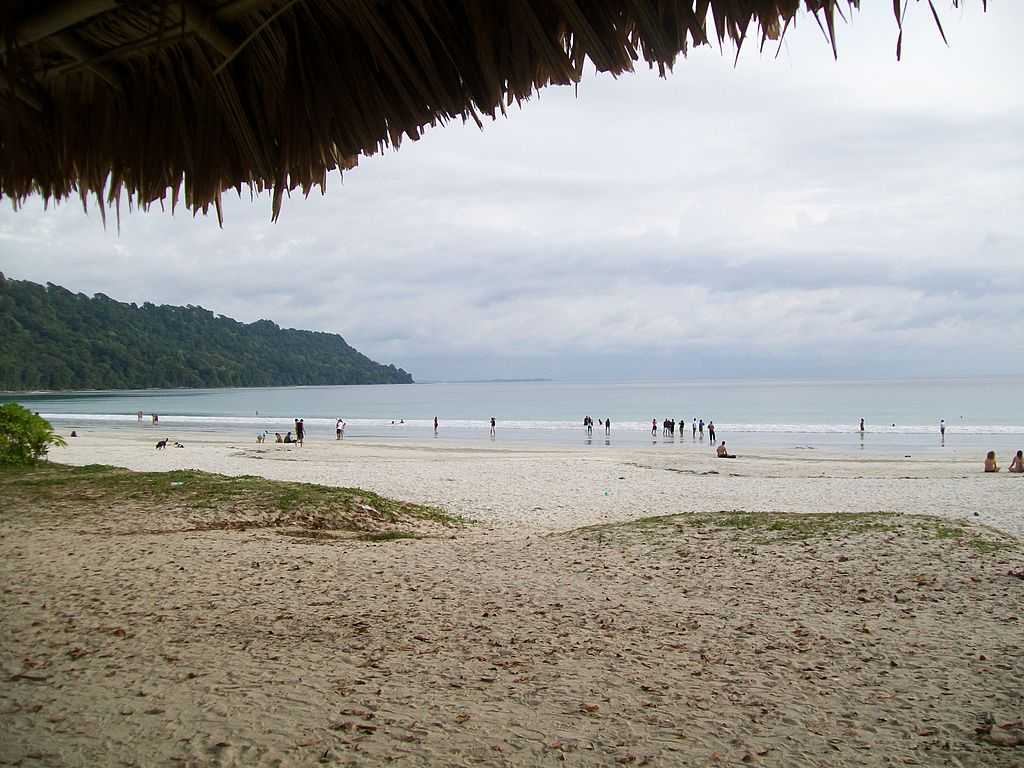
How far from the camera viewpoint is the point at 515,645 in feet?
12.0

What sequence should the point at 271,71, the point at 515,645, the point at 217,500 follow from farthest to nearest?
the point at 217,500 < the point at 515,645 < the point at 271,71

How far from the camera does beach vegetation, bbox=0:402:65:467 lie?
11758 mm

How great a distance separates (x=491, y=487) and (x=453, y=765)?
1207cm

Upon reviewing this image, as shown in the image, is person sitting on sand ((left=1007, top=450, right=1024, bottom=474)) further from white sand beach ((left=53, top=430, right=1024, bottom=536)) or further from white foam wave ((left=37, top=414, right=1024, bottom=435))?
white foam wave ((left=37, top=414, right=1024, bottom=435))

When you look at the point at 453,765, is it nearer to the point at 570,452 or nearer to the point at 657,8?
the point at 657,8

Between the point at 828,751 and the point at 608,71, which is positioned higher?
the point at 608,71

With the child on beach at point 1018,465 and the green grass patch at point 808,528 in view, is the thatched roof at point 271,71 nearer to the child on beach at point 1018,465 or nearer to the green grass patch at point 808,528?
the green grass patch at point 808,528

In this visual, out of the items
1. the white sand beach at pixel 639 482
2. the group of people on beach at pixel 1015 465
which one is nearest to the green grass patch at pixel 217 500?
the white sand beach at pixel 639 482

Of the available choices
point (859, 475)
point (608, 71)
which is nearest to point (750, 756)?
point (608, 71)

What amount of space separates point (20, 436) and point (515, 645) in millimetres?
11639

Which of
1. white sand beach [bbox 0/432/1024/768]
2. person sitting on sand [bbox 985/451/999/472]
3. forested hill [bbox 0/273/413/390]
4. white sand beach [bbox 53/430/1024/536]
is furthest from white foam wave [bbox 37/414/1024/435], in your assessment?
white sand beach [bbox 0/432/1024/768]

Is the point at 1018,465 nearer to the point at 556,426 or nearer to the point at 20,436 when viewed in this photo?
the point at 20,436

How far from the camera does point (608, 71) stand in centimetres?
253

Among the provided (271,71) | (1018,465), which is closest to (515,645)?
(271,71)
